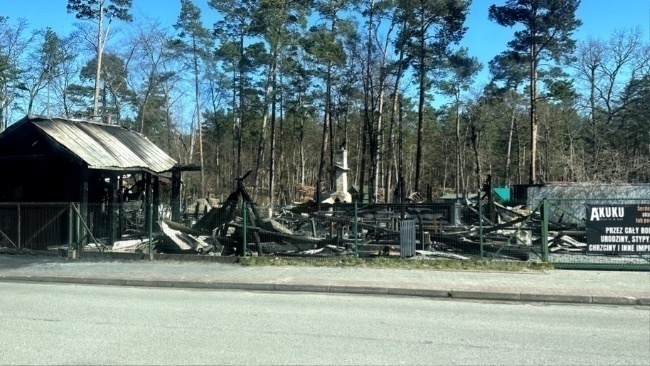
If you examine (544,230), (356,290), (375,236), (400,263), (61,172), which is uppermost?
(61,172)

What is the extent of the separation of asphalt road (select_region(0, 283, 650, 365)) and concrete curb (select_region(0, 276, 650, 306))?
1.35 feet

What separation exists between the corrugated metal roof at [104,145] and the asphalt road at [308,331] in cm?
808

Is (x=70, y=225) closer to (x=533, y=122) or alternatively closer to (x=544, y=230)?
(x=544, y=230)

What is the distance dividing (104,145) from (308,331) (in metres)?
15.4

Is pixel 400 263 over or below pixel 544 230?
below

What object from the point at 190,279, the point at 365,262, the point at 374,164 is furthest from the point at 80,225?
the point at 374,164

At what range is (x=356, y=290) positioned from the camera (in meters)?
11.6

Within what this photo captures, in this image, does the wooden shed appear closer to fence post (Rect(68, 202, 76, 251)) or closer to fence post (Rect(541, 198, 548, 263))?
fence post (Rect(68, 202, 76, 251))

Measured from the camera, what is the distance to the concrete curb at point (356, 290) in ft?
34.6

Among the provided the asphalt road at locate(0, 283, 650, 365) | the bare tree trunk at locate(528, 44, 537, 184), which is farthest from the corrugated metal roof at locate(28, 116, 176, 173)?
the bare tree trunk at locate(528, 44, 537, 184)

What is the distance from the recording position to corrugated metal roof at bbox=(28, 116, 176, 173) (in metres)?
18.3

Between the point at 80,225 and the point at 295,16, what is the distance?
36.0 m

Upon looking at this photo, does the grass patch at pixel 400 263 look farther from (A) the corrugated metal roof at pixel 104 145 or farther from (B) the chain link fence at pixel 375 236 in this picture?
(A) the corrugated metal roof at pixel 104 145

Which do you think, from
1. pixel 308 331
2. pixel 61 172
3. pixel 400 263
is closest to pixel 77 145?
pixel 61 172
